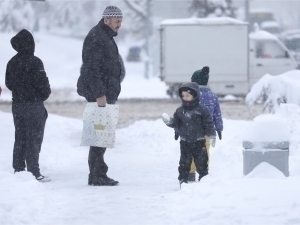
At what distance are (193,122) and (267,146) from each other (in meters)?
1.17

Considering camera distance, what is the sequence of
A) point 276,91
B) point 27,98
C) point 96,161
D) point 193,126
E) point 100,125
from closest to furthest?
1. point 193,126
2. point 100,125
3. point 96,161
4. point 27,98
5. point 276,91

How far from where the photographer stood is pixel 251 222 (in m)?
7.15

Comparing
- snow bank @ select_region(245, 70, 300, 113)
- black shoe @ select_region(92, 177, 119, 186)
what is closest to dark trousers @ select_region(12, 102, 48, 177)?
black shoe @ select_region(92, 177, 119, 186)

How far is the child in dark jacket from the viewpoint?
9711 mm

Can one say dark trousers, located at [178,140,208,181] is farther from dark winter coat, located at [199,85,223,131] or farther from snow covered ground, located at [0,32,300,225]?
dark winter coat, located at [199,85,223,131]

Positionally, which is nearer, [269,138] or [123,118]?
[269,138]

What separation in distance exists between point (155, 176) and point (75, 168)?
1504mm

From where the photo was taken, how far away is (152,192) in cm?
972

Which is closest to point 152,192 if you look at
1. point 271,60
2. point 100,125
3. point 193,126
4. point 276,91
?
point 193,126

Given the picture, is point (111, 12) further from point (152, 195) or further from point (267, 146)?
point (267, 146)

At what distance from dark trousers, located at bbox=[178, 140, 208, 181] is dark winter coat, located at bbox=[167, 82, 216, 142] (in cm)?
7

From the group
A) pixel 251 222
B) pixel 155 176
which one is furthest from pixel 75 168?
pixel 251 222

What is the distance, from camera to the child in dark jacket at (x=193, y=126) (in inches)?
382

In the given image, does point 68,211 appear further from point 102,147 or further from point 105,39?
point 105,39
